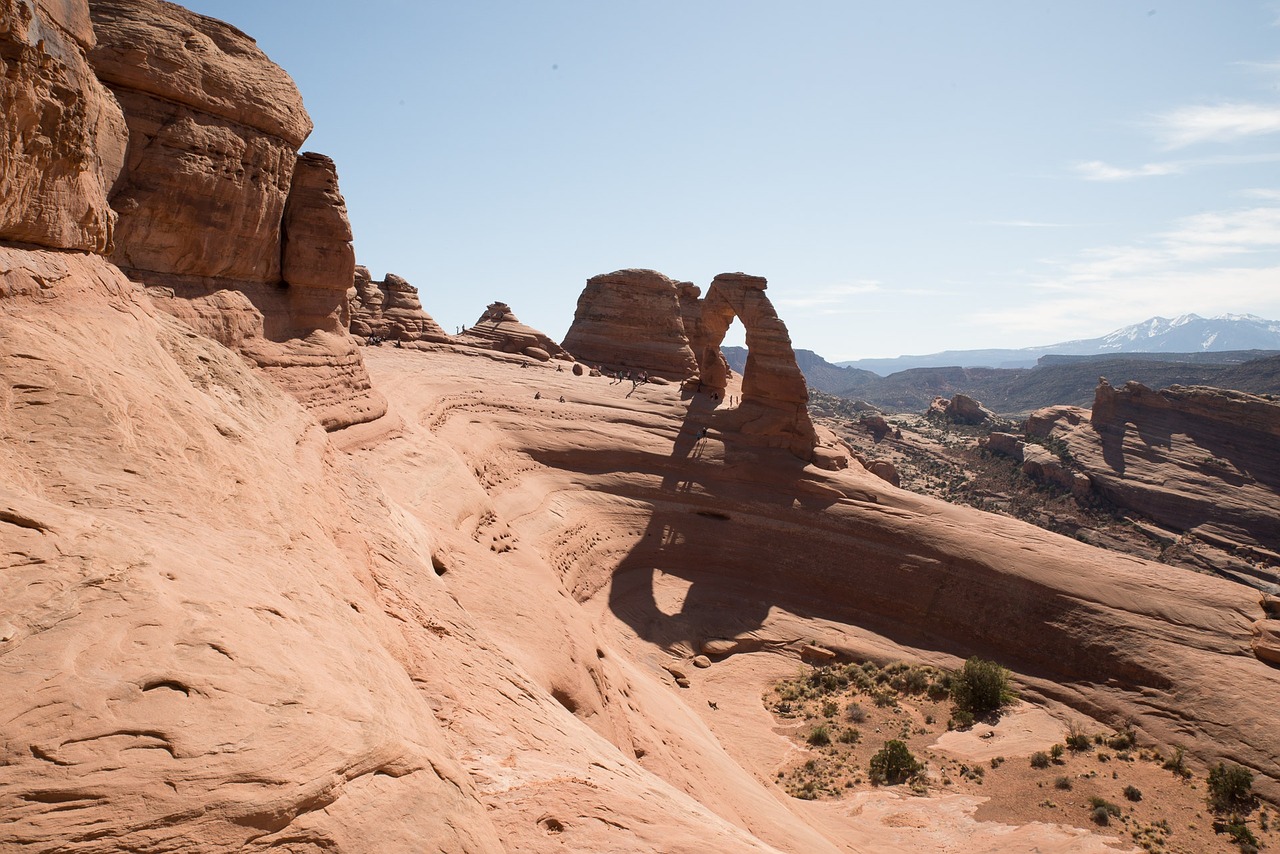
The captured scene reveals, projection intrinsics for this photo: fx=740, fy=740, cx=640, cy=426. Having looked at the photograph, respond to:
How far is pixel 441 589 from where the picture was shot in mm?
9070

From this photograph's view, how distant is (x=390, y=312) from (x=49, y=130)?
35.0 meters

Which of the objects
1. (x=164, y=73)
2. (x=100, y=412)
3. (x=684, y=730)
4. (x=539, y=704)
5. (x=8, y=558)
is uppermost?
(x=164, y=73)

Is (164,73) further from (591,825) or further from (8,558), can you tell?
(591,825)

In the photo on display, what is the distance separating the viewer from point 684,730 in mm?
13211

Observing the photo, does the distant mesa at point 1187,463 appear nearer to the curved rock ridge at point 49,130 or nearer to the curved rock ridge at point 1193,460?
the curved rock ridge at point 1193,460

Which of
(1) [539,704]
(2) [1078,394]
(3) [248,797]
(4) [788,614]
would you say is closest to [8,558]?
(3) [248,797]

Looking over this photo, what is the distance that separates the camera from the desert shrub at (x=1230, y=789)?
49.8 feet

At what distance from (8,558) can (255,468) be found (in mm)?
3511

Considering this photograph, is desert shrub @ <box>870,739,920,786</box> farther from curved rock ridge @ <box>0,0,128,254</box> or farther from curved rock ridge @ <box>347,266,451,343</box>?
curved rock ridge @ <box>347,266,451,343</box>

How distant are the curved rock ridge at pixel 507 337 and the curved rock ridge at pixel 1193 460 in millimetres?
36118

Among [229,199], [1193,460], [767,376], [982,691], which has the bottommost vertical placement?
[982,691]

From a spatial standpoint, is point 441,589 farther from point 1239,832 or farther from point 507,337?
point 507,337

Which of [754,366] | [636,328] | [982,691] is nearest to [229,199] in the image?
[754,366]

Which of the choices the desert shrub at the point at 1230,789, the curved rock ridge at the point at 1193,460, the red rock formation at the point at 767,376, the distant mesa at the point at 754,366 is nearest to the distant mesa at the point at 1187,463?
the curved rock ridge at the point at 1193,460
